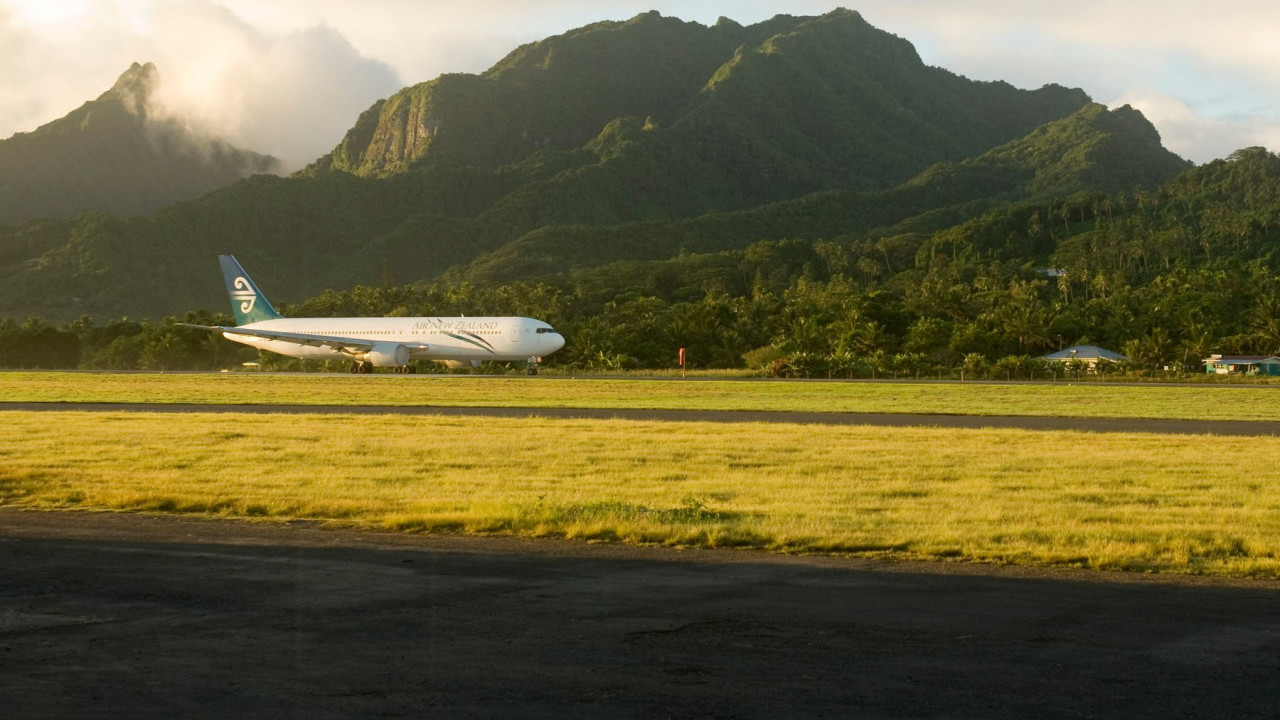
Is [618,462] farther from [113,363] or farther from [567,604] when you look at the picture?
[113,363]

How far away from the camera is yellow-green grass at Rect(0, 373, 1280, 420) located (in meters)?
44.1

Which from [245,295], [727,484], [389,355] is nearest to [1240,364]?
[389,355]

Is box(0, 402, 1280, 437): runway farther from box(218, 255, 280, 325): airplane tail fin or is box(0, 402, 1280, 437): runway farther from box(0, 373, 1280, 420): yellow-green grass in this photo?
box(218, 255, 280, 325): airplane tail fin

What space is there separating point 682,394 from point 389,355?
25607 millimetres

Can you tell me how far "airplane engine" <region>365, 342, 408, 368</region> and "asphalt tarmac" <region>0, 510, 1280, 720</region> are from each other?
58482mm

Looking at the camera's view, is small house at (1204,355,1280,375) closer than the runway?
No

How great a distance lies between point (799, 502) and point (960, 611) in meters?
7.67

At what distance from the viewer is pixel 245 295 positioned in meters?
84.2

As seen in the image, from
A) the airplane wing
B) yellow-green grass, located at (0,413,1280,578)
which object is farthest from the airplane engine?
yellow-green grass, located at (0,413,1280,578)

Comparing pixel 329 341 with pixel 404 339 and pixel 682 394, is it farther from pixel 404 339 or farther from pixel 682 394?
pixel 682 394

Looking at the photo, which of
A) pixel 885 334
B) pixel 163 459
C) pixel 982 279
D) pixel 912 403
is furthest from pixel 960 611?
pixel 982 279

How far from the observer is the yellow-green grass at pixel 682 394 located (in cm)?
4406

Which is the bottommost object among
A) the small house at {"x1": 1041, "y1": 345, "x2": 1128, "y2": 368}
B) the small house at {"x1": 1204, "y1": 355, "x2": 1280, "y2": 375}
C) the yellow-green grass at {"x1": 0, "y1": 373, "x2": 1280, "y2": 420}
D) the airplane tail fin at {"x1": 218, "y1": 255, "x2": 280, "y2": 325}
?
the yellow-green grass at {"x1": 0, "y1": 373, "x2": 1280, "y2": 420}

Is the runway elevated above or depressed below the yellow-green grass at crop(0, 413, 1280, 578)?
above
